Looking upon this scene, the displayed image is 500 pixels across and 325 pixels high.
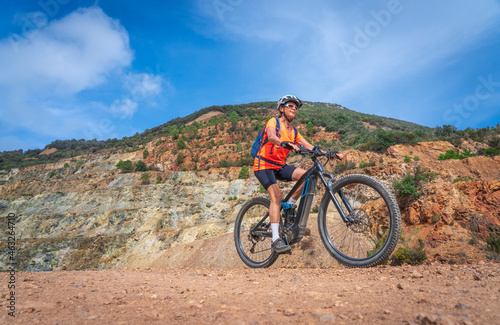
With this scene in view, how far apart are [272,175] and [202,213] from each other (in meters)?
21.3

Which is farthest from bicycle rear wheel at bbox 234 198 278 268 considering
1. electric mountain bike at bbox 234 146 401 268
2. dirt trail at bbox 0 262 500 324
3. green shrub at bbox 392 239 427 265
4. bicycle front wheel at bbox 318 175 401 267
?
green shrub at bbox 392 239 427 265

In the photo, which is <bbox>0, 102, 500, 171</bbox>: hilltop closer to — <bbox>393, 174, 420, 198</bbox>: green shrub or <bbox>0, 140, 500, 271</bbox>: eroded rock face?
<bbox>0, 140, 500, 271</bbox>: eroded rock face

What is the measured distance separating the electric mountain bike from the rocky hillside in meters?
2.33

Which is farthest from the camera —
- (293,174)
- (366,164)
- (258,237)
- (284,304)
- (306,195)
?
(366,164)

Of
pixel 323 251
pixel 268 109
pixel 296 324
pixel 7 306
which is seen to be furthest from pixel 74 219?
pixel 268 109

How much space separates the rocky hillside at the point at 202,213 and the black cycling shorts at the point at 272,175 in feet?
10.8

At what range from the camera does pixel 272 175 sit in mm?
4957

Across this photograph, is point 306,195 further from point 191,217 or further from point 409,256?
point 191,217

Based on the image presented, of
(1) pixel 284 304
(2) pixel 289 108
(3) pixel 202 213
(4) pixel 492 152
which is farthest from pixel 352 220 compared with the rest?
(3) pixel 202 213

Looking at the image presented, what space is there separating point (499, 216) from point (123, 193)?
3498cm

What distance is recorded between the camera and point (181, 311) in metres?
2.12

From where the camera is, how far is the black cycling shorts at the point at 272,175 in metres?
4.91

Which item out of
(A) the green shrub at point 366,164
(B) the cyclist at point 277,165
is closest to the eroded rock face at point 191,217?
(A) the green shrub at point 366,164

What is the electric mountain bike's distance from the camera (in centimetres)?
361
